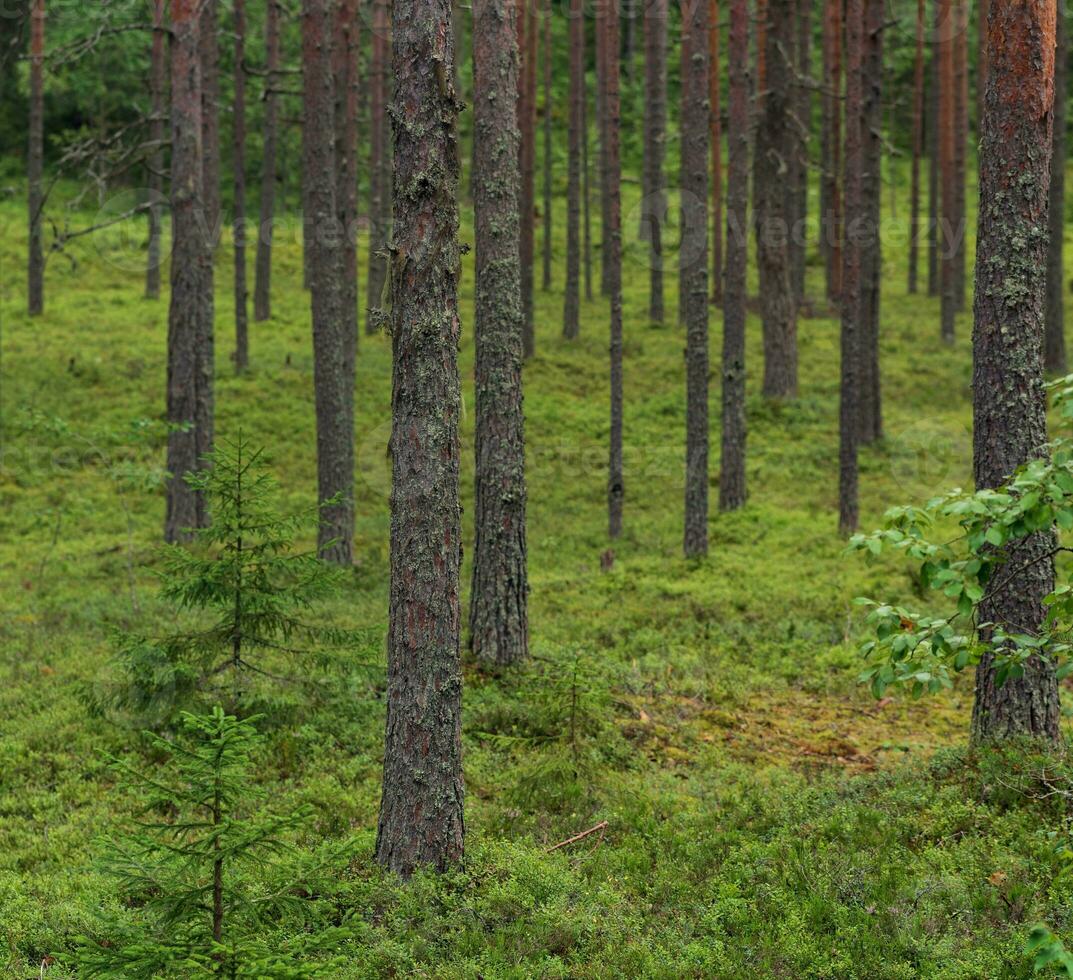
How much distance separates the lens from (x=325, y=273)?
14.6 m

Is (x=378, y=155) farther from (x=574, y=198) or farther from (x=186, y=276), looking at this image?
(x=186, y=276)

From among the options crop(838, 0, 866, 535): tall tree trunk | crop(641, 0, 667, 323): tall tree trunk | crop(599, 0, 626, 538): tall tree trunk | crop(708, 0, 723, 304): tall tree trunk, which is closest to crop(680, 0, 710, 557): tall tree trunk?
crop(599, 0, 626, 538): tall tree trunk

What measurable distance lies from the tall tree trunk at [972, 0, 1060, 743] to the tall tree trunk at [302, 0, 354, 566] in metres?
8.72

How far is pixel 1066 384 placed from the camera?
4.24 metres

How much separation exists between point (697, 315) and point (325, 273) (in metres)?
5.38

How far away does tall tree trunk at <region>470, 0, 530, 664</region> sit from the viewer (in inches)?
416

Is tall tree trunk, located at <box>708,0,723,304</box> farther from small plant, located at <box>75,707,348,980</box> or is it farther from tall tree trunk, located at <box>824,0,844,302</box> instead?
small plant, located at <box>75,707,348,980</box>

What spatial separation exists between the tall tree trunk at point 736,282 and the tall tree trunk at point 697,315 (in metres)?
1.39

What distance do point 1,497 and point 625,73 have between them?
140ft

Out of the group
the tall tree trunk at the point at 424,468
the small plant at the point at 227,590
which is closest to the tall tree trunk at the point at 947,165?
the small plant at the point at 227,590

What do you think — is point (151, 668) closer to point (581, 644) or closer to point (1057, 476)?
point (581, 644)

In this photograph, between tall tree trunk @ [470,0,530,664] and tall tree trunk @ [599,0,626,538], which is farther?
tall tree trunk @ [599,0,626,538]

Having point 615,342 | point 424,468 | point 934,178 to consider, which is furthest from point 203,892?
point 934,178

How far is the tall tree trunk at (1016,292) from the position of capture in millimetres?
7727
